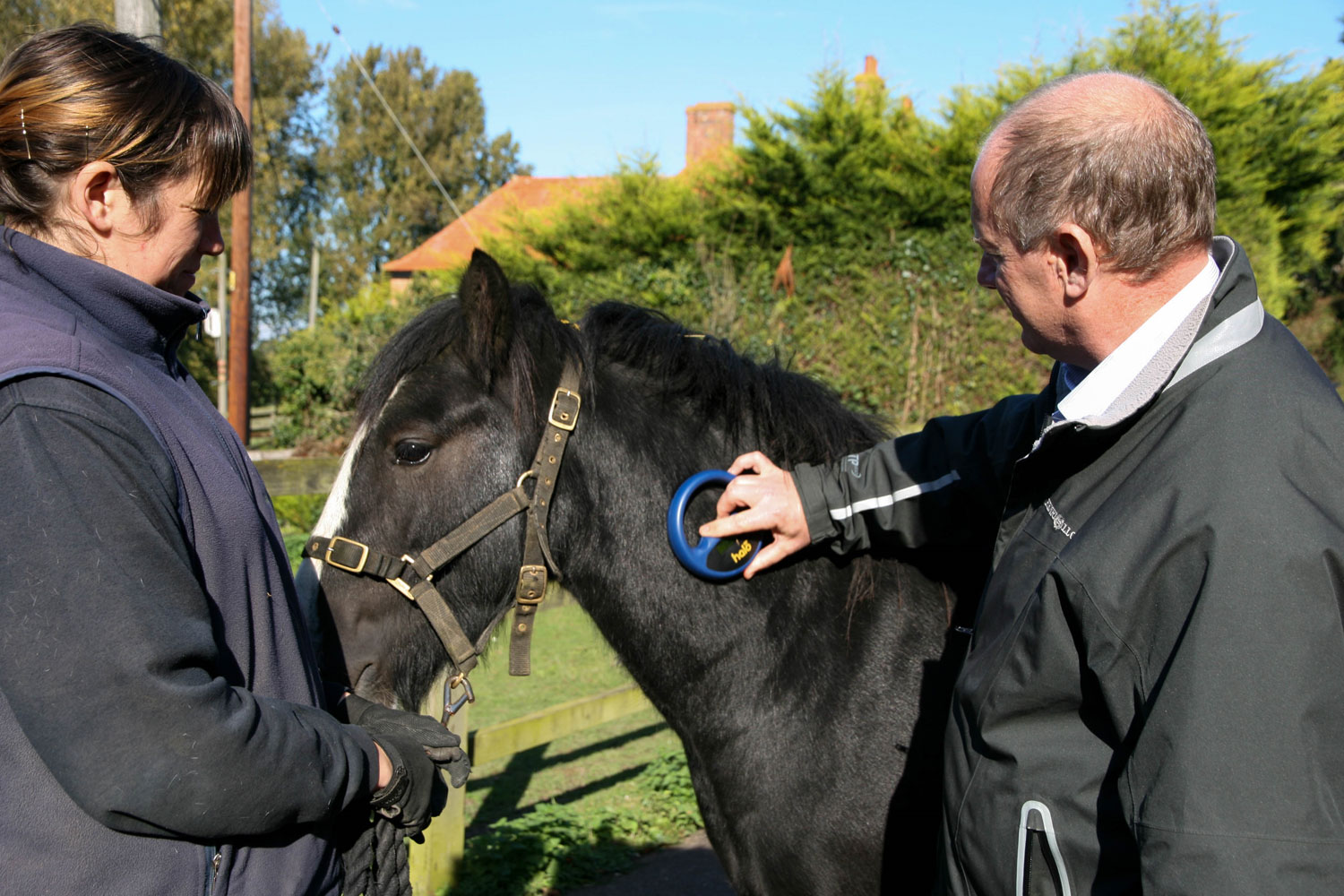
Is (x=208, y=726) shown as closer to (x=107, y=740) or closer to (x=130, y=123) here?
(x=107, y=740)

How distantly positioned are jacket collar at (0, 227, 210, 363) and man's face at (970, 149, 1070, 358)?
1292mm

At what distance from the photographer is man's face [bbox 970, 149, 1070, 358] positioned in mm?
1425

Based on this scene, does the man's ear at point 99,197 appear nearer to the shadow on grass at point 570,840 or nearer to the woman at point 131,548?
the woman at point 131,548

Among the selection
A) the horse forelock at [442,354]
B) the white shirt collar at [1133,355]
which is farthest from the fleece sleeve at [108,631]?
the white shirt collar at [1133,355]

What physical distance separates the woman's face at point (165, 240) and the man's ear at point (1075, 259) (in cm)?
131

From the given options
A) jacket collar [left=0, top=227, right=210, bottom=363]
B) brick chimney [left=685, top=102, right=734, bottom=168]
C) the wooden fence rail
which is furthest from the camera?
brick chimney [left=685, top=102, right=734, bottom=168]

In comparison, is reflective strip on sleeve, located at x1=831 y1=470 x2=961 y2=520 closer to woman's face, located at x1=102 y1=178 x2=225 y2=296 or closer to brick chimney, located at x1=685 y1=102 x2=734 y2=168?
woman's face, located at x1=102 y1=178 x2=225 y2=296

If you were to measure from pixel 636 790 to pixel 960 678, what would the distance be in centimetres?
403

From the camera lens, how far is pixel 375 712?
1.85 m

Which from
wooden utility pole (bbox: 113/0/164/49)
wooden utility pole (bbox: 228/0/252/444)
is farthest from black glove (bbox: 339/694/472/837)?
wooden utility pole (bbox: 228/0/252/444)

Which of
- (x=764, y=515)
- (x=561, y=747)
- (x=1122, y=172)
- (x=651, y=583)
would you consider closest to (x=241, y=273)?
(x=561, y=747)

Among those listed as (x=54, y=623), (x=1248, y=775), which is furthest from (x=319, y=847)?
(x=1248, y=775)

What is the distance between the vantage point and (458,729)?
3715mm

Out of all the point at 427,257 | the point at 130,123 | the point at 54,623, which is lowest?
the point at 54,623
